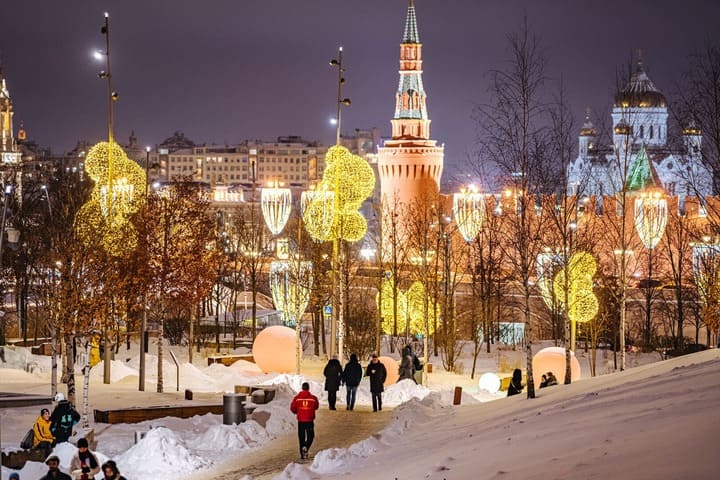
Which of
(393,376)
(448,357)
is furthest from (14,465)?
(448,357)

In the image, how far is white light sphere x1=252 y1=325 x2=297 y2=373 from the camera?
3409 centimetres

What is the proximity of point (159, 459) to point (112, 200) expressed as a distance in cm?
1301

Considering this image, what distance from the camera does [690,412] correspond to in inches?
551

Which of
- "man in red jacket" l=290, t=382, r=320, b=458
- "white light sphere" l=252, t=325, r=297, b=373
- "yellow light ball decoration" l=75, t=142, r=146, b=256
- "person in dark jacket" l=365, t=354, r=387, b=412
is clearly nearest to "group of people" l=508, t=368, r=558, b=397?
"person in dark jacket" l=365, t=354, r=387, b=412

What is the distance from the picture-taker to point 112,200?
3042 cm

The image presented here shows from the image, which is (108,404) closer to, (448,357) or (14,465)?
Result: (14,465)

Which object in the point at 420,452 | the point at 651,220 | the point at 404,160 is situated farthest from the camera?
the point at 404,160

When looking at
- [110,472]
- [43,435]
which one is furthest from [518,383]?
[110,472]

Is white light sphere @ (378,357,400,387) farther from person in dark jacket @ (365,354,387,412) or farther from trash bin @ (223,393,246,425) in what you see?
trash bin @ (223,393,246,425)

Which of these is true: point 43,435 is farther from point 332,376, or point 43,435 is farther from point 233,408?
point 332,376

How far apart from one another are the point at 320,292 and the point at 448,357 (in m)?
5.28

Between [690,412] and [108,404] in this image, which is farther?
[108,404]

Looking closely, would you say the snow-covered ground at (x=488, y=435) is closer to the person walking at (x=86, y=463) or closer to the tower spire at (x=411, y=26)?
the person walking at (x=86, y=463)

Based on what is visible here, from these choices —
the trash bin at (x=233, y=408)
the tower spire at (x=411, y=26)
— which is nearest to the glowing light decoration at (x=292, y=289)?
the trash bin at (x=233, y=408)
